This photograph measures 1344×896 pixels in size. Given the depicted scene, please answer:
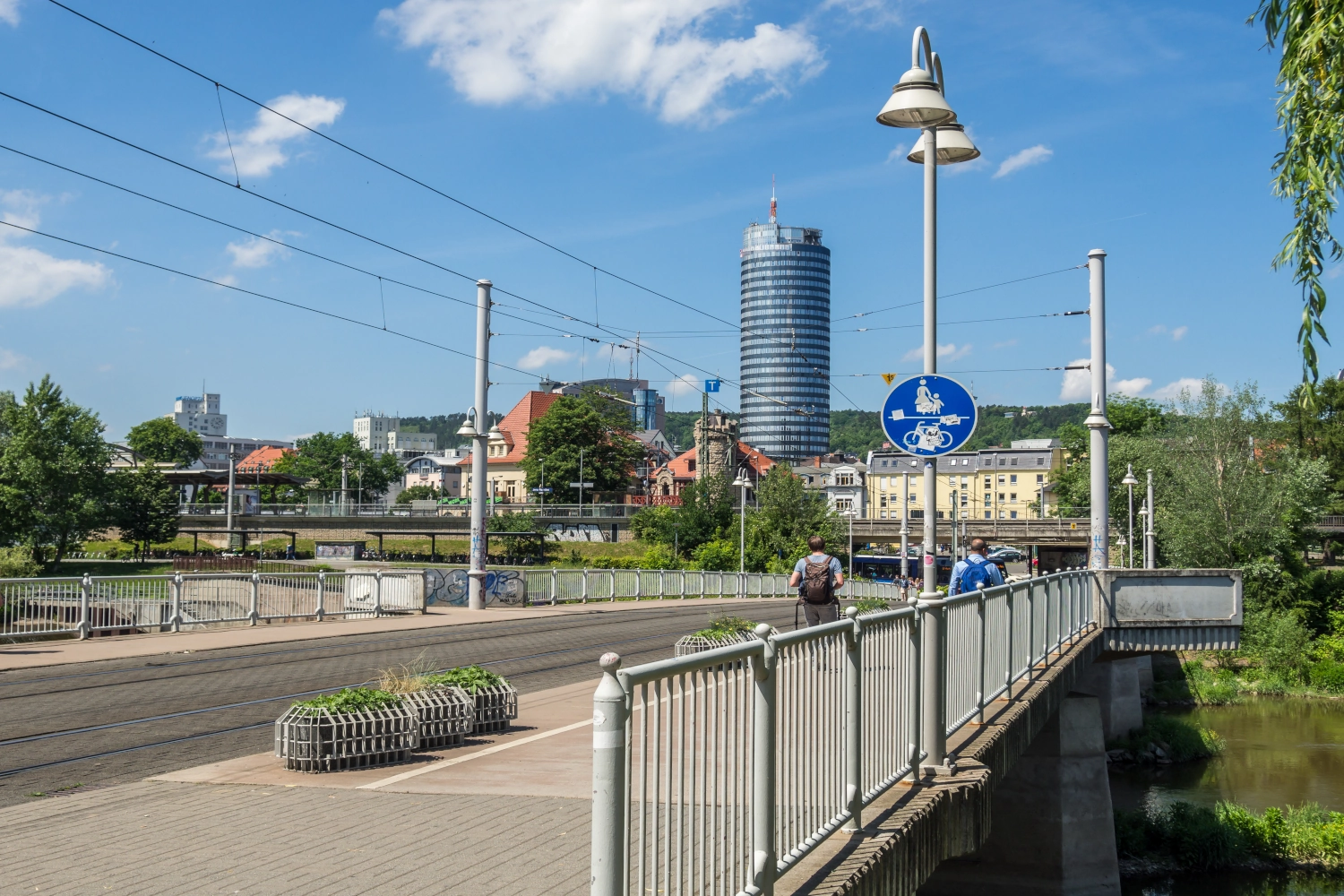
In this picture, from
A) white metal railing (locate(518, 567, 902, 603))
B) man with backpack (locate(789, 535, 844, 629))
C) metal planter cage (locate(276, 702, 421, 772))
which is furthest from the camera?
white metal railing (locate(518, 567, 902, 603))

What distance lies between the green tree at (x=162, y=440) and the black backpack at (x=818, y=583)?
6287 inches

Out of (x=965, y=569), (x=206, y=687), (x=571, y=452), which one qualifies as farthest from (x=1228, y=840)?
(x=571, y=452)

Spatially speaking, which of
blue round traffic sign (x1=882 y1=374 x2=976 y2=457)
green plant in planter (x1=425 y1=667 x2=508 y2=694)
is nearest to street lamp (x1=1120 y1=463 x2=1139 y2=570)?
green plant in planter (x1=425 y1=667 x2=508 y2=694)

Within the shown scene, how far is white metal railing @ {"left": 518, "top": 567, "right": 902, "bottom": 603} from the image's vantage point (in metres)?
38.0

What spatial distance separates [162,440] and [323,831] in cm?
17238

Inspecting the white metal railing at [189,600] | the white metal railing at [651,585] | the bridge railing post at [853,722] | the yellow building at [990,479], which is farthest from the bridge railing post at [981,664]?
the yellow building at [990,479]

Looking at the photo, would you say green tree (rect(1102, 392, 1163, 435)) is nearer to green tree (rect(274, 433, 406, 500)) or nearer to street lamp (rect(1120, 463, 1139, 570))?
street lamp (rect(1120, 463, 1139, 570))

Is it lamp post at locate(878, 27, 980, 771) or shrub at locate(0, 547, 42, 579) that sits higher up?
lamp post at locate(878, 27, 980, 771)

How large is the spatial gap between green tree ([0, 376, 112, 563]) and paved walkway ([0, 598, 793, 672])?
49.9m

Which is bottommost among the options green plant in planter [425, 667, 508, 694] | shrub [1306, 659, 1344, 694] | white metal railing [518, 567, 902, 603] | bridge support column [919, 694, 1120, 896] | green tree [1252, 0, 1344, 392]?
shrub [1306, 659, 1344, 694]

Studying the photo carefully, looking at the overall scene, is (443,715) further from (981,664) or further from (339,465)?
(339,465)

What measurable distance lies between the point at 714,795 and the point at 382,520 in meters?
86.6

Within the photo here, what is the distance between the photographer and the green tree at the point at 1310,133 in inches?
301

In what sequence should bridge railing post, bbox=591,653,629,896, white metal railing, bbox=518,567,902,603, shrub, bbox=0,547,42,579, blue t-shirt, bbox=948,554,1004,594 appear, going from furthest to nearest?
white metal railing, bbox=518,567,902,603 → shrub, bbox=0,547,42,579 → blue t-shirt, bbox=948,554,1004,594 → bridge railing post, bbox=591,653,629,896
